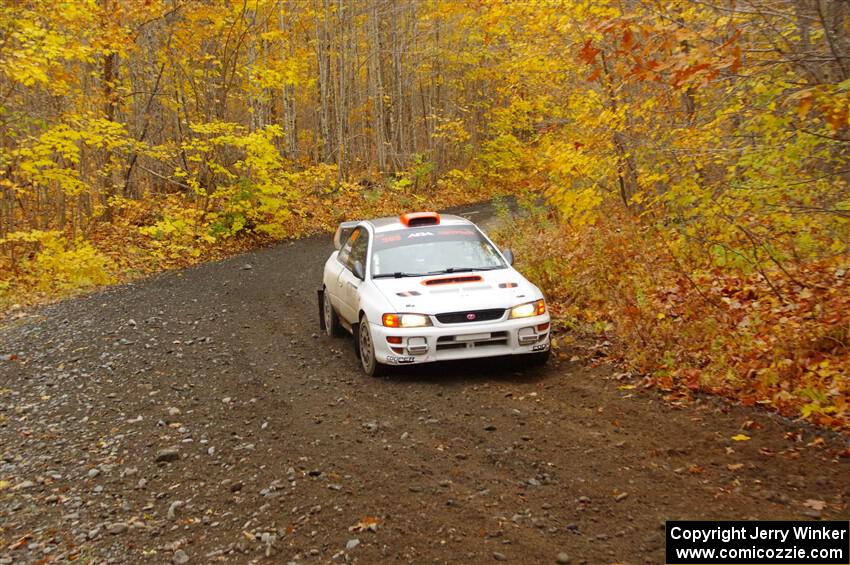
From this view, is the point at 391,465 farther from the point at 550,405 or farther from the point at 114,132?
the point at 114,132

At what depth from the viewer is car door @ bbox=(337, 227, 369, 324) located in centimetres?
913

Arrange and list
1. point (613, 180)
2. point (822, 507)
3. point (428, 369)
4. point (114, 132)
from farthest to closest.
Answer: point (114, 132) < point (613, 180) < point (428, 369) < point (822, 507)

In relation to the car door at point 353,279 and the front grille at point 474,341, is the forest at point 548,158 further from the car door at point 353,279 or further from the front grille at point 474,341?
the car door at point 353,279

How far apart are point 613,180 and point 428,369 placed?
7447mm

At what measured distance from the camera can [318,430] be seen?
6.79 metres

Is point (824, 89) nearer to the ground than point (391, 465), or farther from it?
farther from it

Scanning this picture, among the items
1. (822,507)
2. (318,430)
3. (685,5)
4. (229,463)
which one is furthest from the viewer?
(685,5)

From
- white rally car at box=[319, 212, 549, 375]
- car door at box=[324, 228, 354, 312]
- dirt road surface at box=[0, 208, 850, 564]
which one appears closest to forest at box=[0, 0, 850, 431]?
dirt road surface at box=[0, 208, 850, 564]

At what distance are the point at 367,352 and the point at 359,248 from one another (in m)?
2.07

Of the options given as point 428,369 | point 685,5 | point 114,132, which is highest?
point 685,5

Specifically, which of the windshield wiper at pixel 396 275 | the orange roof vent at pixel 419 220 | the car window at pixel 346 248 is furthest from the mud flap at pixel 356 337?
the orange roof vent at pixel 419 220

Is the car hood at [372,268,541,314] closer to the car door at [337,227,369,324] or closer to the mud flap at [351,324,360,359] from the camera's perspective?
the car door at [337,227,369,324]

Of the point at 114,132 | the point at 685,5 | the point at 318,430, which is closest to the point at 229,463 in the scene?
the point at 318,430

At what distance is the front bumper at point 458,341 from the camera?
7898 millimetres
